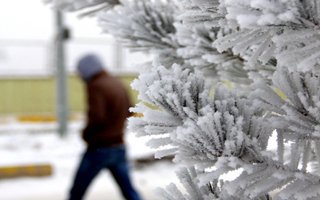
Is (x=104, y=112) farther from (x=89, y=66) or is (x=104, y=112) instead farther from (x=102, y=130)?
(x=89, y=66)

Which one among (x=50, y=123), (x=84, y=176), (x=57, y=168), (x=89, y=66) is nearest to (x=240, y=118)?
(x=84, y=176)

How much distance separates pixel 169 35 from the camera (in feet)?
4.49

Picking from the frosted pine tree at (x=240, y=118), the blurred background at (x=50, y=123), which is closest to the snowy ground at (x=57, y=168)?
the blurred background at (x=50, y=123)

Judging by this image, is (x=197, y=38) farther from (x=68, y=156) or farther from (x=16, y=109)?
(x=16, y=109)

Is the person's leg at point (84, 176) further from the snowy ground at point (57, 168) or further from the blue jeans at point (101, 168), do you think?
the snowy ground at point (57, 168)

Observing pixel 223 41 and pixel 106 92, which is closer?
pixel 223 41

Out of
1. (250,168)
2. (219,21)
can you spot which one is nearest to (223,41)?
(219,21)

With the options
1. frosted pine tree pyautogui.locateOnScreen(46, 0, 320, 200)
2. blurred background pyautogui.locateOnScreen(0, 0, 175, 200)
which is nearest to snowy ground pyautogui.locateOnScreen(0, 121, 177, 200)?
blurred background pyautogui.locateOnScreen(0, 0, 175, 200)

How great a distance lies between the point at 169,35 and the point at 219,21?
505mm

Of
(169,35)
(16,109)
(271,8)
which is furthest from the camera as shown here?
(16,109)

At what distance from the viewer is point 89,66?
4.99 meters

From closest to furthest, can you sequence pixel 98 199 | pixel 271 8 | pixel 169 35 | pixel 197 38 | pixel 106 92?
pixel 271 8, pixel 197 38, pixel 169 35, pixel 106 92, pixel 98 199

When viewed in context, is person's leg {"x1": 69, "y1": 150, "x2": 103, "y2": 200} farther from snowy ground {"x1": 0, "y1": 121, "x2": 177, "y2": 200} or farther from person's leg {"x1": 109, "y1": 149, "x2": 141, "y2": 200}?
snowy ground {"x1": 0, "y1": 121, "x2": 177, "y2": 200}

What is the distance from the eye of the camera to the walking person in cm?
480
